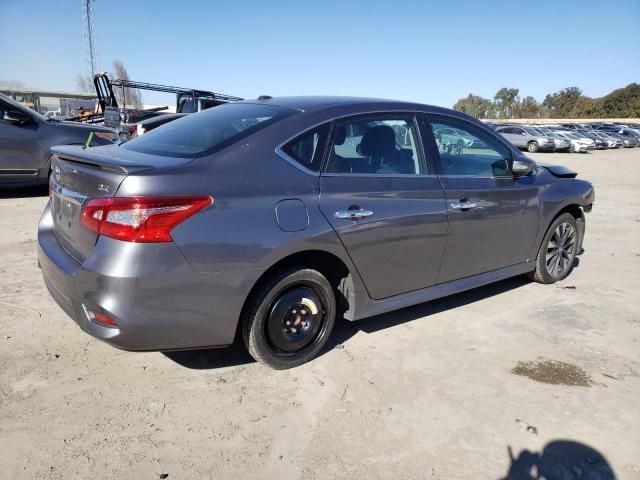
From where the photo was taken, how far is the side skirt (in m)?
3.37

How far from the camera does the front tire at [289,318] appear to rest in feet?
9.53

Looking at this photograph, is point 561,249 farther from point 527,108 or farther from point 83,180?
point 527,108

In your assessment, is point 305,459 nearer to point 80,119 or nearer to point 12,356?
point 12,356

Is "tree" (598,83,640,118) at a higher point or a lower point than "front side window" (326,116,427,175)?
higher

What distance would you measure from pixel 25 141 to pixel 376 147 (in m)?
6.92

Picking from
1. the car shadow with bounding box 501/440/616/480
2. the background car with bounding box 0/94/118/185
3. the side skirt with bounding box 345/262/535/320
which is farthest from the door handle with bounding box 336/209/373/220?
the background car with bounding box 0/94/118/185

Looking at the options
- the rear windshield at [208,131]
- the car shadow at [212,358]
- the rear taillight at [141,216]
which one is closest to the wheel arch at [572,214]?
the rear windshield at [208,131]

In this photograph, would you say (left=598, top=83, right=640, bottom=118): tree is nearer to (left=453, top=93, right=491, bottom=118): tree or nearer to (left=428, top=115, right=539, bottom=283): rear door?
(left=453, top=93, right=491, bottom=118): tree

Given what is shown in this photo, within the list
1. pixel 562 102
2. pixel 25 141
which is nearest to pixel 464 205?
pixel 25 141

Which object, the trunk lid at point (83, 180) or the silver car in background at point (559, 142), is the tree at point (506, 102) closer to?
the silver car in background at point (559, 142)

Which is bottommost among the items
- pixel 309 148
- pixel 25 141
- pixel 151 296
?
pixel 151 296

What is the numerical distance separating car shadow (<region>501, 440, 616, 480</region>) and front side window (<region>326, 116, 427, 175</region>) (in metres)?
1.87

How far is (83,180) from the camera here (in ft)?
8.89

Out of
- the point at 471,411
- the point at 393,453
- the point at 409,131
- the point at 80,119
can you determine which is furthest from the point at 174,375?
the point at 80,119
